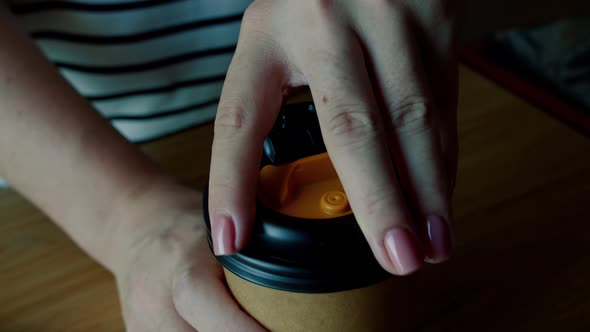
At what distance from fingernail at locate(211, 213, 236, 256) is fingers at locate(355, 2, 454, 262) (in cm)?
12

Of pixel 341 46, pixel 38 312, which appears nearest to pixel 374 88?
pixel 341 46

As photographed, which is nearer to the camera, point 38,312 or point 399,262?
point 399,262

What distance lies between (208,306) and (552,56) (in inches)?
31.3

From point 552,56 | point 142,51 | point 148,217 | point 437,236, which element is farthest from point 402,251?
point 552,56

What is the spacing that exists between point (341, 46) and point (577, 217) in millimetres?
371

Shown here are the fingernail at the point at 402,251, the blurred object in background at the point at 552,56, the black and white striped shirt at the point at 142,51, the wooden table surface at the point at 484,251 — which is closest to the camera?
the fingernail at the point at 402,251

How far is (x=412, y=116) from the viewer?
374 mm

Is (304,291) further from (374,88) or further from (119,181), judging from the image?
(119,181)

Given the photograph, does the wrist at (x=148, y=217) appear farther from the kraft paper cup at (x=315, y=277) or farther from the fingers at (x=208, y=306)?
the kraft paper cup at (x=315, y=277)

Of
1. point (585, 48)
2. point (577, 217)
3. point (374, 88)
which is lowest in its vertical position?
point (585, 48)

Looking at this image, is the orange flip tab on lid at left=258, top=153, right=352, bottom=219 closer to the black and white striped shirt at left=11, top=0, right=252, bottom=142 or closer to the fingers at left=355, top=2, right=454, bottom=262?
the fingers at left=355, top=2, right=454, bottom=262

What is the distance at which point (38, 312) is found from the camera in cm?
54

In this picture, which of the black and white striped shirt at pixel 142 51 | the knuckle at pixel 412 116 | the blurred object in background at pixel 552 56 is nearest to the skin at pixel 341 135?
the knuckle at pixel 412 116

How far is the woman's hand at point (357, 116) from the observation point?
350 mm
